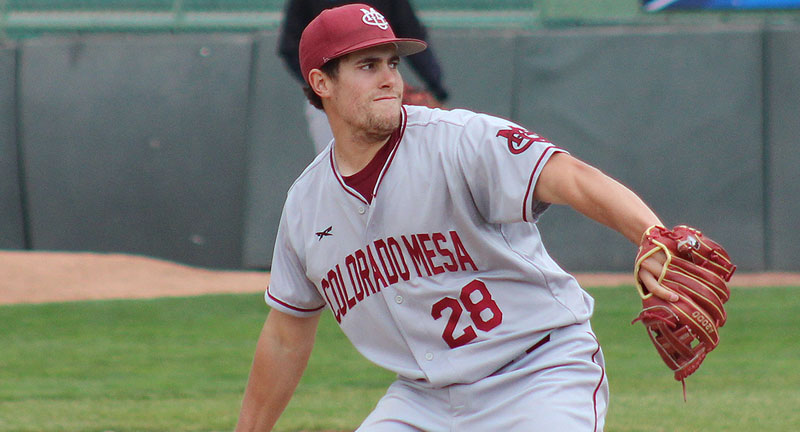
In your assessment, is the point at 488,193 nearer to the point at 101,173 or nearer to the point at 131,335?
the point at 131,335

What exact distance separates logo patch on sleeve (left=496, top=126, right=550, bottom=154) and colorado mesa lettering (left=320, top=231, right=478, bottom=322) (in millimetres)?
Result: 283

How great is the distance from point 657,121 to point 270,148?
333 cm

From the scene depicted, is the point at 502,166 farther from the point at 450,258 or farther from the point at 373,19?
the point at 373,19

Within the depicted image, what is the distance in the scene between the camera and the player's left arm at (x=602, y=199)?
2.47 meters

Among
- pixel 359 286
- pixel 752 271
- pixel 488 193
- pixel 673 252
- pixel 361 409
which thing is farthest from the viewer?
pixel 752 271

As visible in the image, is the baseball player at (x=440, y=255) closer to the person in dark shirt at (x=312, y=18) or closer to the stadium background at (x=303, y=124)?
the person in dark shirt at (x=312, y=18)

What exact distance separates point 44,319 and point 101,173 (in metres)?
2.96

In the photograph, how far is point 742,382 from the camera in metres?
5.73

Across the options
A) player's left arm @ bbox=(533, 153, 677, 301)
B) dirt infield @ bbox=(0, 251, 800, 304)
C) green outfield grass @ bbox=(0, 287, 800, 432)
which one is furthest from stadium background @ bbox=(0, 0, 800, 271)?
player's left arm @ bbox=(533, 153, 677, 301)

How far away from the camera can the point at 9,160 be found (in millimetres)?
10484

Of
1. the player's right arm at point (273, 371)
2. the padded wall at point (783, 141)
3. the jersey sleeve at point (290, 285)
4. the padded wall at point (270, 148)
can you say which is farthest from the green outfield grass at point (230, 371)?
the jersey sleeve at point (290, 285)

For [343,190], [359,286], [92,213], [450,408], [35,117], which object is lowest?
[92,213]

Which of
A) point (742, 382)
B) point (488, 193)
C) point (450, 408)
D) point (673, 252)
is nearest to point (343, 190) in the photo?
point (488, 193)

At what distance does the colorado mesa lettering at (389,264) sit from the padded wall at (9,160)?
26.6 ft
